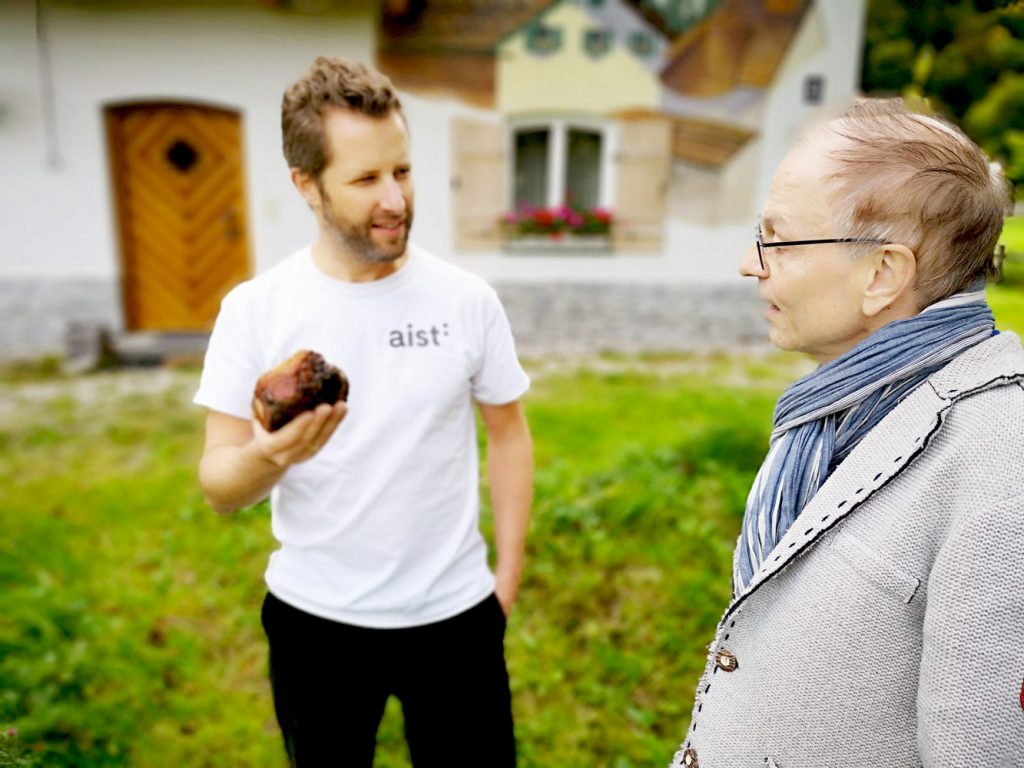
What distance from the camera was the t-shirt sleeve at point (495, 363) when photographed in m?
1.91

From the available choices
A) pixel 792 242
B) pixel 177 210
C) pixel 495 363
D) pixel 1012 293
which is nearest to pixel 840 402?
pixel 792 242

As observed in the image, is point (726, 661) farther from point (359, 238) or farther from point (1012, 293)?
point (1012, 293)

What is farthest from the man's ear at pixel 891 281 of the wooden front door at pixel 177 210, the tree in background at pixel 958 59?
the wooden front door at pixel 177 210

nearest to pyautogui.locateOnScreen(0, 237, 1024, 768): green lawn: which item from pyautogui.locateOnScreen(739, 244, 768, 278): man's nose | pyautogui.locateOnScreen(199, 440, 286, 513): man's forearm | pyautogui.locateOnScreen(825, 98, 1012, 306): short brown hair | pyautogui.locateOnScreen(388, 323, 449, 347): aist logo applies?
pyautogui.locateOnScreen(199, 440, 286, 513): man's forearm

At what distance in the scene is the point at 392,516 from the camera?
181cm

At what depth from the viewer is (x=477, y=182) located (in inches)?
333

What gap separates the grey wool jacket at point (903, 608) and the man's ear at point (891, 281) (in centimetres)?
12

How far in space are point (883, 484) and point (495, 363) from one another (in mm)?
1022

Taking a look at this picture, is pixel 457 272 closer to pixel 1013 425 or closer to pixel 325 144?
pixel 325 144

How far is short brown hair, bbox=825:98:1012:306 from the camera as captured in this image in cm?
111

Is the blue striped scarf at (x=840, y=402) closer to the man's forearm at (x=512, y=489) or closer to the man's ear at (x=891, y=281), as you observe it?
the man's ear at (x=891, y=281)

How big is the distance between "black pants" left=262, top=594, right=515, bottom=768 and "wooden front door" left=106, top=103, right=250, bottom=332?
7.59m

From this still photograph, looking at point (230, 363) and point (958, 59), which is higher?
point (958, 59)

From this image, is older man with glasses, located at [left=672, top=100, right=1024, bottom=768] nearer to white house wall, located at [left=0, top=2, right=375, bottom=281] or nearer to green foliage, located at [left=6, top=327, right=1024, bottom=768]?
green foliage, located at [left=6, top=327, right=1024, bottom=768]
